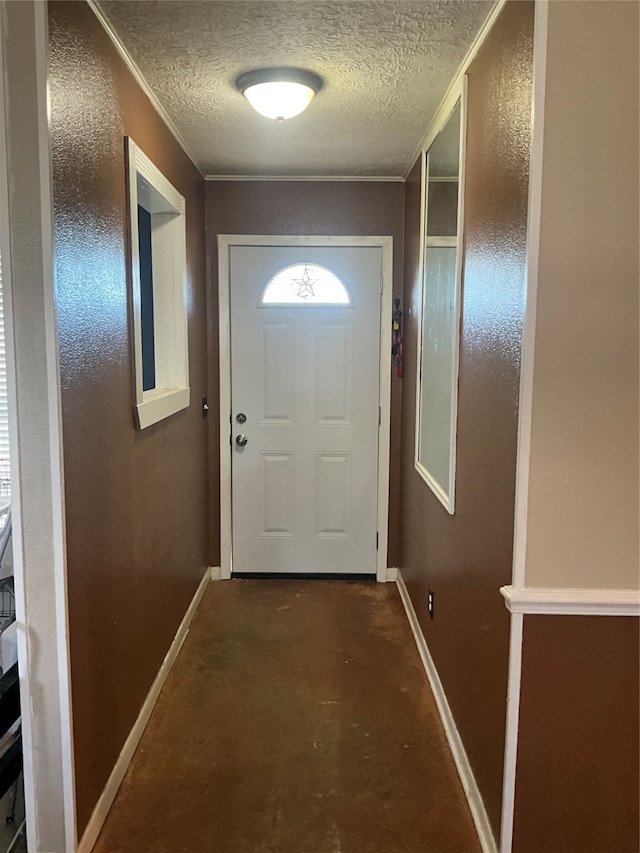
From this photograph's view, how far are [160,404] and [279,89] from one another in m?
1.20

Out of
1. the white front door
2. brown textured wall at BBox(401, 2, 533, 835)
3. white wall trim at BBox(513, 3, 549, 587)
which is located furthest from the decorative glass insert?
white wall trim at BBox(513, 3, 549, 587)

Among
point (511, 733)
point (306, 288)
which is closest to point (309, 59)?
point (306, 288)

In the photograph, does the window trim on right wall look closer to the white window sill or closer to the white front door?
the white front door

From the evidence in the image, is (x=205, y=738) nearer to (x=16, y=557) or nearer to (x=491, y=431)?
(x=16, y=557)

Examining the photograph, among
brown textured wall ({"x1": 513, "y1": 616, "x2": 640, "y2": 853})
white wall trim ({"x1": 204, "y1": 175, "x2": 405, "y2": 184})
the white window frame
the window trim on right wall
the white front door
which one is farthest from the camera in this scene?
the white front door

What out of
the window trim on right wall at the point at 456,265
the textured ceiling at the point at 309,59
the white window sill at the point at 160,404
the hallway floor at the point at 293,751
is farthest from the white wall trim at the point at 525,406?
the white window sill at the point at 160,404

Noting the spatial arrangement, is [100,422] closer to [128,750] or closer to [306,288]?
[128,750]

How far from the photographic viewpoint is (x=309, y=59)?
6.70ft

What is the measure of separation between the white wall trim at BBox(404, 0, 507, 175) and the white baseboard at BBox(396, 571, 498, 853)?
2.17 metres

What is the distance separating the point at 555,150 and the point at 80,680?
1.75 meters

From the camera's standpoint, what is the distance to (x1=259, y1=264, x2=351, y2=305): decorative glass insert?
3.54m

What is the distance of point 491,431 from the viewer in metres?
1.74

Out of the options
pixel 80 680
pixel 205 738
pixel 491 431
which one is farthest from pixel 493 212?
pixel 205 738

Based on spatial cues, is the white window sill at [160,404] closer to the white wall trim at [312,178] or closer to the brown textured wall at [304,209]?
→ the brown textured wall at [304,209]
